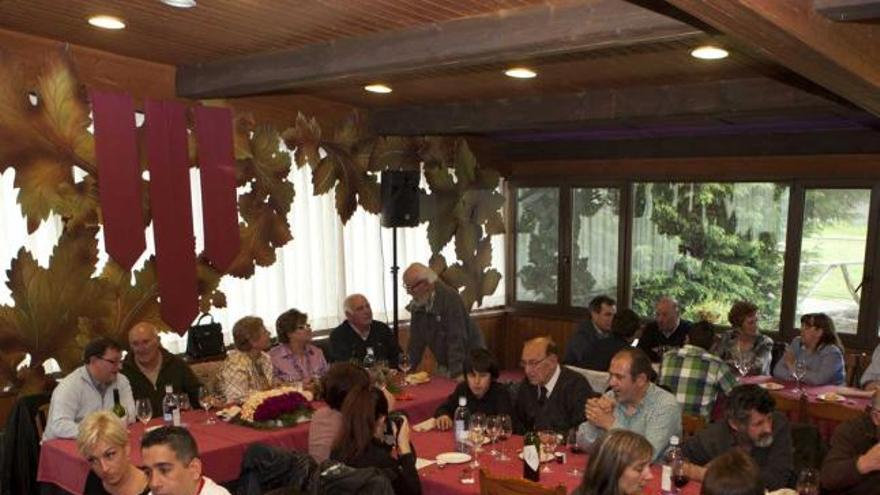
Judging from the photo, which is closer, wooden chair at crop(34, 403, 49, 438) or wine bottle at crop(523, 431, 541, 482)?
wine bottle at crop(523, 431, 541, 482)

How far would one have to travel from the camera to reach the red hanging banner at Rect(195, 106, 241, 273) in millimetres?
6332

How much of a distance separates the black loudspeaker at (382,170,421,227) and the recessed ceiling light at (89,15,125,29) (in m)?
3.37

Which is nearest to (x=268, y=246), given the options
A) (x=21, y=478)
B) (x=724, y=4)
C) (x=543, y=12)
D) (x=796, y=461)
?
(x=21, y=478)

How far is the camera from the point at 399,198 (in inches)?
304

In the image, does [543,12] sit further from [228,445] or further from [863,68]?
[228,445]

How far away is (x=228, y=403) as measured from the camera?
522 cm

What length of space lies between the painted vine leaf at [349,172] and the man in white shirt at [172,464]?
4.87 m

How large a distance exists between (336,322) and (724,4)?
621 cm

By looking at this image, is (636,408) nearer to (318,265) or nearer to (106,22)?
(106,22)

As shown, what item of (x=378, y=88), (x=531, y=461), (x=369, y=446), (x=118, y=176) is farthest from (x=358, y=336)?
(x=531, y=461)

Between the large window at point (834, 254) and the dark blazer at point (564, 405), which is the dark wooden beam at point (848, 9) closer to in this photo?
the dark blazer at point (564, 405)

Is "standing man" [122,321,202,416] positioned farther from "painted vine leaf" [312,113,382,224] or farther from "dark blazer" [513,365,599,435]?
"painted vine leaf" [312,113,382,224]


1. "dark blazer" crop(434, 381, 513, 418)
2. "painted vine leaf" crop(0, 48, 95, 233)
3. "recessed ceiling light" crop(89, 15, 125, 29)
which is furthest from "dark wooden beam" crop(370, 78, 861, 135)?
"recessed ceiling light" crop(89, 15, 125, 29)

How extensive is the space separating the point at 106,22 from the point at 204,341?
8.98 feet
